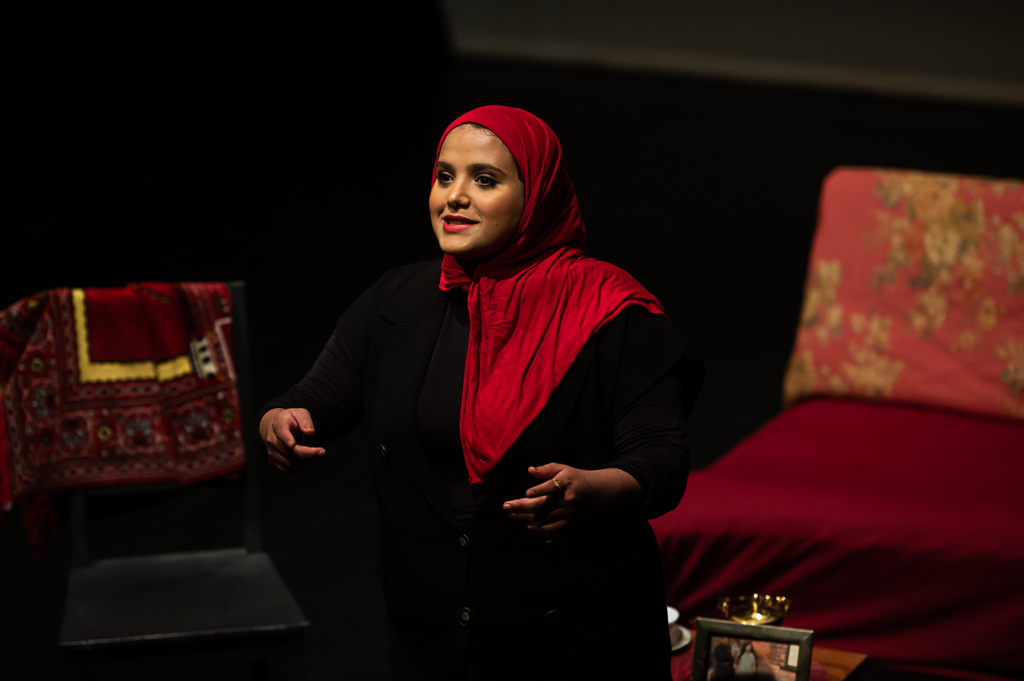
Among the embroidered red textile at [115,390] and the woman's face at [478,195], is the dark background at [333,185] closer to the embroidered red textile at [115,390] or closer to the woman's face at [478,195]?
the embroidered red textile at [115,390]

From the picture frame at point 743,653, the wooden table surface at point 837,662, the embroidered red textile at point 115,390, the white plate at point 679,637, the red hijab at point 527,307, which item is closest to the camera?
the red hijab at point 527,307

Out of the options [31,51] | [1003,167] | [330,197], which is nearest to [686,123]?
[1003,167]

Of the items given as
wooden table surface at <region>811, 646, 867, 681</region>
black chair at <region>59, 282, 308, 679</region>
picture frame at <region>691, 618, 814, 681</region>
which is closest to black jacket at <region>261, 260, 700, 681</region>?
picture frame at <region>691, 618, 814, 681</region>

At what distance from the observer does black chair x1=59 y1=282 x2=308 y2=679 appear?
2172 millimetres

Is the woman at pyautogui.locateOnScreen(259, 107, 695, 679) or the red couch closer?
the woman at pyautogui.locateOnScreen(259, 107, 695, 679)

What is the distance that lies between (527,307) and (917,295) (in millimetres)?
2182

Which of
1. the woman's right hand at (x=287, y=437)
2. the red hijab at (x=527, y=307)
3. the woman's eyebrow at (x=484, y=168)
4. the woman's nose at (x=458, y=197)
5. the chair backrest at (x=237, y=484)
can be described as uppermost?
the woman's eyebrow at (x=484, y=168)

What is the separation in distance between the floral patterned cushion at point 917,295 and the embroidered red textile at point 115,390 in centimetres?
160

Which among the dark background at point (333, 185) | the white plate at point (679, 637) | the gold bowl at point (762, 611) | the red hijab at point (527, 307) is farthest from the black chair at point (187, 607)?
the red hijab at point (527, 307)

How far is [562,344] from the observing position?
1308 mm

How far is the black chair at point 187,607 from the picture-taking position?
2.17 metres

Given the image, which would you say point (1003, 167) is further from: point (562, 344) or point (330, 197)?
point (562, 344)

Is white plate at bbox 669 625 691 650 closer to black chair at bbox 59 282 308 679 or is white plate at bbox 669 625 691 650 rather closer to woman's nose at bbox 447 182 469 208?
black chair at bbox 59 282 308 679

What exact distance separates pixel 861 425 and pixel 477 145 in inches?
78.5
